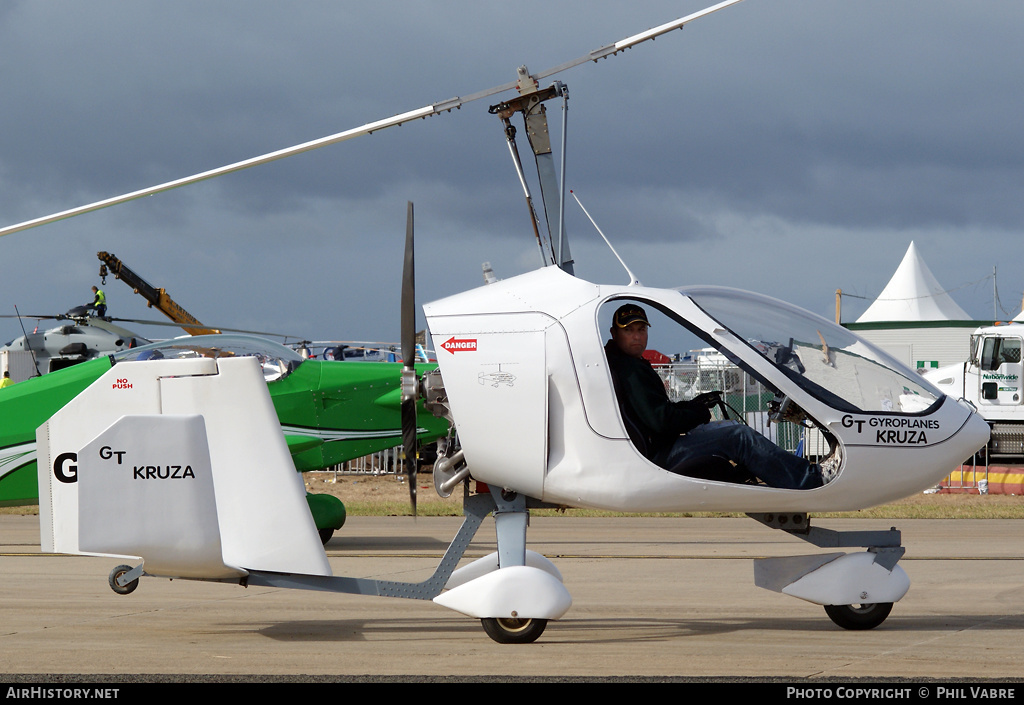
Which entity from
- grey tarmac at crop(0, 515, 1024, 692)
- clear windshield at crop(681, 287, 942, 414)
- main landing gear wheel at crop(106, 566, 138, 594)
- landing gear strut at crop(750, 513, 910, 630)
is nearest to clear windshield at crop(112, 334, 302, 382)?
grey tarmac at crop(0, 515, 1024, 692)

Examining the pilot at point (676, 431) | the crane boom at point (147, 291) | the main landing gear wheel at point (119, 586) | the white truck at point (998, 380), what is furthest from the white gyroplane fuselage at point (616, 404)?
the crane boom at point (147, 291)

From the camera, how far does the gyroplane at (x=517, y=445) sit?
6730mm

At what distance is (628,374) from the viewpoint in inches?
275

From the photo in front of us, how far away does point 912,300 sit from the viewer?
142ft

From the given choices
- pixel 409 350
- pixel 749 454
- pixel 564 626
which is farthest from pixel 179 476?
pixel 749 454

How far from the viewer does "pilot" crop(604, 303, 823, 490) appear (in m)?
6.92

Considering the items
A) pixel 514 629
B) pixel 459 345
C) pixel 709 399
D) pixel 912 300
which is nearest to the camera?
pixel 514 629

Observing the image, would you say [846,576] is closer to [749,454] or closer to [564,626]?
[749,454]

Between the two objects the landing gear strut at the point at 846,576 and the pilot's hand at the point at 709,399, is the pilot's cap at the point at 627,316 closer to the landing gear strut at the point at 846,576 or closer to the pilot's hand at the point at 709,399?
the pilot's hand at the point at 709,399

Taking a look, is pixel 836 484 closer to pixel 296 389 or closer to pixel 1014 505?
pixel 296 389

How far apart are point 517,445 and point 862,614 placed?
8.73ft
